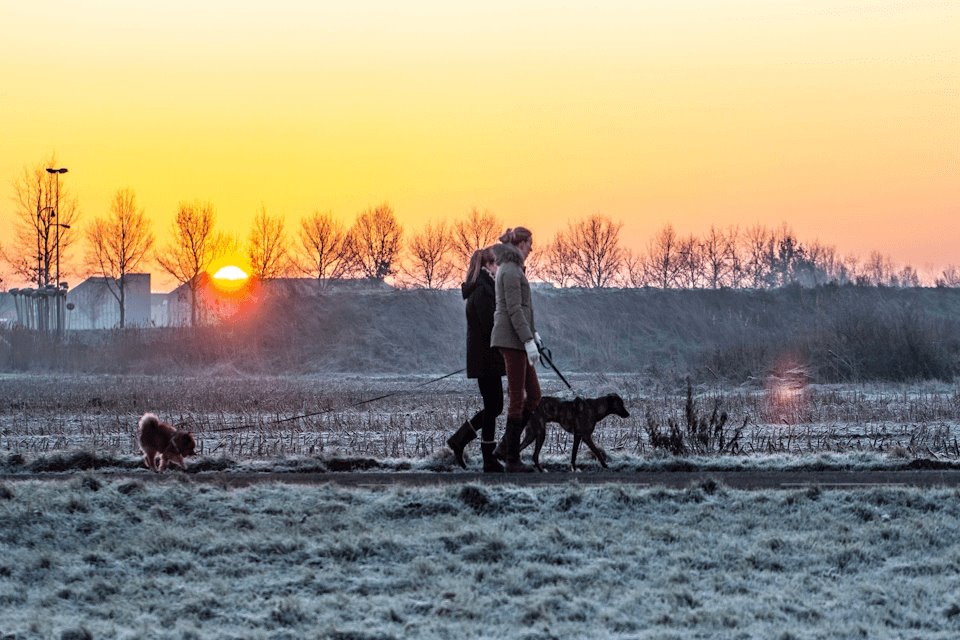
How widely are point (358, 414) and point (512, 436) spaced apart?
11.2 metres

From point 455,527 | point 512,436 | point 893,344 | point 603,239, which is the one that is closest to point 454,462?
point 512,436

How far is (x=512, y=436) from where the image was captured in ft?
36.4

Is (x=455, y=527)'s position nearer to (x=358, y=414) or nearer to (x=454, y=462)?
(x=454, y=462)

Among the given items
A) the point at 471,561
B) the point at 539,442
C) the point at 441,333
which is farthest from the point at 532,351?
the point at 441,333

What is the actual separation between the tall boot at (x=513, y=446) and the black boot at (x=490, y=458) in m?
0.13

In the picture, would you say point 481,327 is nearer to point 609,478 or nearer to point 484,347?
point 484,347

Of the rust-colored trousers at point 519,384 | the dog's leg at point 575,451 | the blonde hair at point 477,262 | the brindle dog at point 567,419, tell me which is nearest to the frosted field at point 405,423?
the dog's leg at point 575,451

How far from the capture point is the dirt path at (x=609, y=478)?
10.2 meters

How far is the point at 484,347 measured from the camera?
1126 centimetres

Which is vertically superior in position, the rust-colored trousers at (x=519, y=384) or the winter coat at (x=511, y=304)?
the winter coat at (x=511, y=304)

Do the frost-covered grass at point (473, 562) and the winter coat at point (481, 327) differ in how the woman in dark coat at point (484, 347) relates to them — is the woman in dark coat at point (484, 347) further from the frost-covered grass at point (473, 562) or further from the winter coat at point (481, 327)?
the frost-covered grass at point (473, 562)

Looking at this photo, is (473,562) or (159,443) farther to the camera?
(159,443)

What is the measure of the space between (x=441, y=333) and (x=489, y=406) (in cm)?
5034

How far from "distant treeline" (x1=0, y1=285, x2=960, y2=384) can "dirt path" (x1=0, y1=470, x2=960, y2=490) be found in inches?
1070
